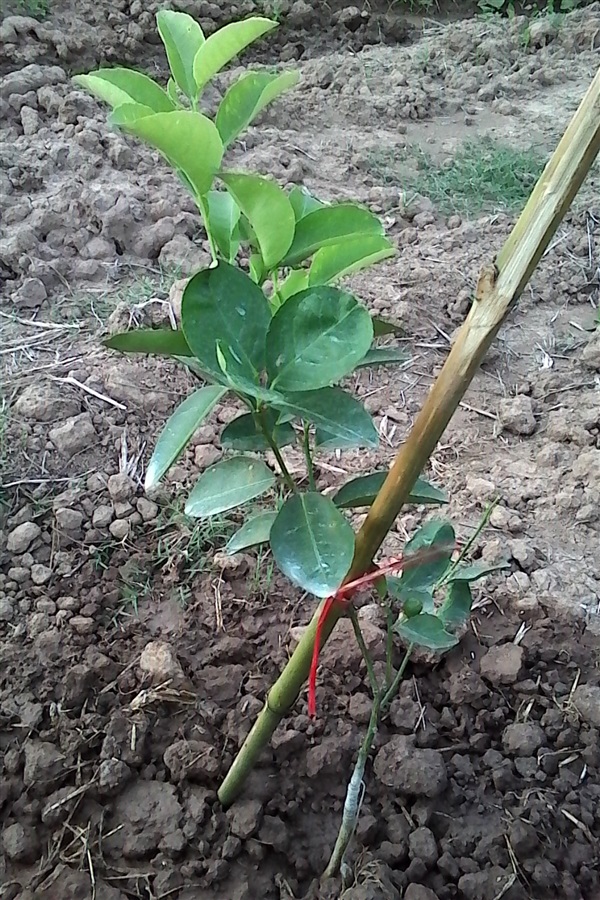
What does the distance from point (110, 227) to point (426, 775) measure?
156 centimetres

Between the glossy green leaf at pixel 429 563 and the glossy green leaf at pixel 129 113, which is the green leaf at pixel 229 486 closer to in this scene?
the glossy green leaf at pixel 429 563

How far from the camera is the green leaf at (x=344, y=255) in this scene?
0.79 m

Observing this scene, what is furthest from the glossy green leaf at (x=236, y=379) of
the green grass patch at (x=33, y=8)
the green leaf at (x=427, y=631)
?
the green grass patch at (x=33, y=8)

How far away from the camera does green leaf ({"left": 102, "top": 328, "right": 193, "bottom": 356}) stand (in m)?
0.78

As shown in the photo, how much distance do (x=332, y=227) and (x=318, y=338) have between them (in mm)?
135

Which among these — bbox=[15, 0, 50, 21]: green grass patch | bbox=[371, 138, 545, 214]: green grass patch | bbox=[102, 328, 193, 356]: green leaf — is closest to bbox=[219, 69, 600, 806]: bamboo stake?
bbox=[102, 328, 193, 356]: green leaf

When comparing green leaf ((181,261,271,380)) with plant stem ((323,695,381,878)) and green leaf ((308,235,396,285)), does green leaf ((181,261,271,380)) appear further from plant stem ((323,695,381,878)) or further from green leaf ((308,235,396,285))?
plant stem ((323,695,381,878))


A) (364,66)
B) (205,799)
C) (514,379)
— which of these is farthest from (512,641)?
(364,66)

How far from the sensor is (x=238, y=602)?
1.33 m

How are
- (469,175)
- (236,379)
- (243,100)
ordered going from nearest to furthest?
(236,379) < (243,100) < (469,175)

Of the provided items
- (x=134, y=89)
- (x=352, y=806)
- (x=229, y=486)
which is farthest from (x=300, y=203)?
(x=352, y=806)

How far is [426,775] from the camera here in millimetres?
1098

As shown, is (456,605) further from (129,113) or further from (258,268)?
(129,113)

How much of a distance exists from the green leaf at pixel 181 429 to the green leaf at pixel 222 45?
0.30 meters
